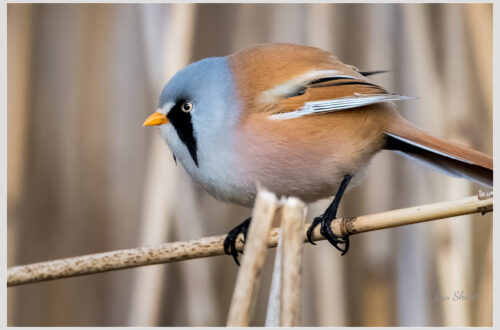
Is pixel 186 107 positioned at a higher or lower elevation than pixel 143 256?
higher

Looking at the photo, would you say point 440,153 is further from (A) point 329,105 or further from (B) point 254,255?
(B) point 254,255

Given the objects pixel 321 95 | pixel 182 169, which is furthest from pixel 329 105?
pixel 182 169

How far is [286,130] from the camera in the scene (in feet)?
6.26

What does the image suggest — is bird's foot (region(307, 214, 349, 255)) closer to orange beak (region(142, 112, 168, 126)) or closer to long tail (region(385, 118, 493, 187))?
long tail (region(385, 118, 493, 187))

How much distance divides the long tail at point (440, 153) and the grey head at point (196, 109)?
586 mm

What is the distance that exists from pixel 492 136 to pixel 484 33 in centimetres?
39

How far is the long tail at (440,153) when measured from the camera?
180cm

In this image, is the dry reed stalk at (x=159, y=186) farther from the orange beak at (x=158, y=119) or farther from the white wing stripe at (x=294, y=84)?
the white wing stripe at (x=294, y=84)

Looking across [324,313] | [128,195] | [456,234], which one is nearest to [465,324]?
[456,234]

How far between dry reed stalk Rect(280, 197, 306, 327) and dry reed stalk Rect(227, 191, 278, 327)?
1.7 inches

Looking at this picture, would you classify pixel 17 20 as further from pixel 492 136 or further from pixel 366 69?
pixel 492 136

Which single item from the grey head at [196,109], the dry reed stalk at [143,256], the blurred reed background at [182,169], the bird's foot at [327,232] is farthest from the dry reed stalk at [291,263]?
the blurred reed background at [182,169]

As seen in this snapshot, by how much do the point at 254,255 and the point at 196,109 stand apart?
946 mm

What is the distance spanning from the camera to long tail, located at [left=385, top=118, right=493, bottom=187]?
1803mm
